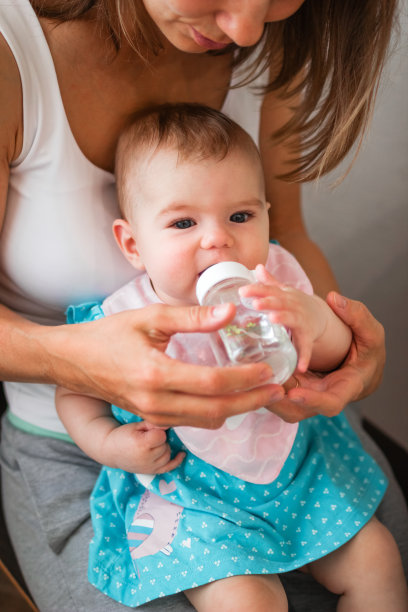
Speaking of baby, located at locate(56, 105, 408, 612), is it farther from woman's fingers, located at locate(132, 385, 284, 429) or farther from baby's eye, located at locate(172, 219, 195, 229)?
woman's fingers, located at locate(132, 385, 284, 429)

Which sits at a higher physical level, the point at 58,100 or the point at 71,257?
the point at 58,100

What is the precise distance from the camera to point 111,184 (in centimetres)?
111

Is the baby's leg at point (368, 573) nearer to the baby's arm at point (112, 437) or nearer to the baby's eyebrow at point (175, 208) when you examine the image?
the baby's arm at point (112, 437)

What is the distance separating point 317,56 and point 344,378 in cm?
59

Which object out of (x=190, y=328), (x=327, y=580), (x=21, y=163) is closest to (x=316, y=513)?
(x=327, y=580)

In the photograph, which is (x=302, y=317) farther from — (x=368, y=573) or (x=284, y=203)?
(x=284, y=203)

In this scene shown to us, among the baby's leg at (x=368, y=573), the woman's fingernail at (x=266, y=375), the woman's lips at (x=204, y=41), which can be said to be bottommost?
the baby's leg at (x=368, y=573)

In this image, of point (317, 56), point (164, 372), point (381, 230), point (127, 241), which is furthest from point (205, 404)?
point (381, 230)

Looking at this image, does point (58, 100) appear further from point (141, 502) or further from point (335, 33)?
point (141, 502)

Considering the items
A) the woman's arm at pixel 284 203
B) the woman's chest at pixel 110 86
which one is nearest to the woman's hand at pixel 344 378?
the woman's arm at pixel 284 203

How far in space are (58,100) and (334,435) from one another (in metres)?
0.82

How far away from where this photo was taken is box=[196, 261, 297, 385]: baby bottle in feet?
2.74

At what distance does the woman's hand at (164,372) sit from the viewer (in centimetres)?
74

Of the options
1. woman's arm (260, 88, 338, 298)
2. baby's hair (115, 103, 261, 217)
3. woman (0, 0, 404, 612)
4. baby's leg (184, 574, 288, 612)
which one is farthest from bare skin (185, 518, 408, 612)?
baby's hair (115, 103, 261, 217)
